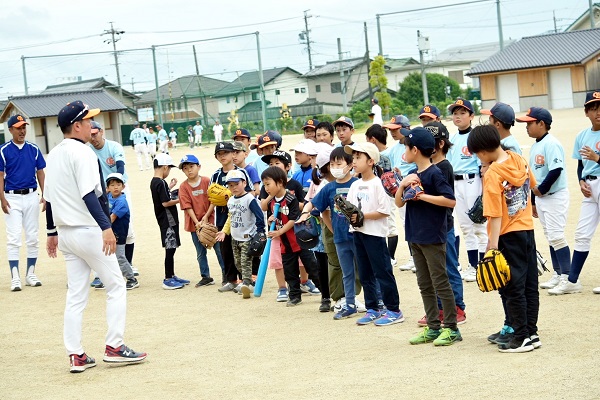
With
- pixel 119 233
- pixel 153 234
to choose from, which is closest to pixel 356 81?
pixel 153 234

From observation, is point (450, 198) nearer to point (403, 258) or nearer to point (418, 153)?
point (418, 153)

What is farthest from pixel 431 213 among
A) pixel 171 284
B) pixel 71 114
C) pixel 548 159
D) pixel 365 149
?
pixel 171 284

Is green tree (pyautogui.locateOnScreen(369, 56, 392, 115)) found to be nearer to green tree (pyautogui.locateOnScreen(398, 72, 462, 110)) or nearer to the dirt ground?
green tree (pyautogui.locateOnScreen(398, 72, 462, 110))

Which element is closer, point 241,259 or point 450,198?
point 450,198

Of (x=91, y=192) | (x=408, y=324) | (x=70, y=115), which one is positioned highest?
(x=70, y=115)

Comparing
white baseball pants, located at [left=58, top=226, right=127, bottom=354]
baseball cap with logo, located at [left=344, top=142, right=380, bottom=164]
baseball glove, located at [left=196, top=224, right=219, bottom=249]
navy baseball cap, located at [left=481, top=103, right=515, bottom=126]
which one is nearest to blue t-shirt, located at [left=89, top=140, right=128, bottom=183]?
baseball glove, located at [left=196, top=224, right=219, bottom=249]

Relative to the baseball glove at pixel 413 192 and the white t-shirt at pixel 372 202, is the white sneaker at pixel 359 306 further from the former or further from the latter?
the baseball glove at pixel 413 192

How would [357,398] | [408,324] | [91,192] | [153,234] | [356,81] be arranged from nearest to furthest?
[357,398] → [91,192] → [408,324] → [153,234] → [356,81]

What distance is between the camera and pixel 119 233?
10.7 meters

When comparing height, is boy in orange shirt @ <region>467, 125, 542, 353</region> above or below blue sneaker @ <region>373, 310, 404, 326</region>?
above

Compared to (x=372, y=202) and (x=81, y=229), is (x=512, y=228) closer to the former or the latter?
(x=372, y=202)

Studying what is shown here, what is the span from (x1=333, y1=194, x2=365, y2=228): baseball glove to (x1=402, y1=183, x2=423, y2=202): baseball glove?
34.1 inches

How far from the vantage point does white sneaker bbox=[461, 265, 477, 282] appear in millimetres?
9383

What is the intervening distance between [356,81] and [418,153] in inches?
2327
